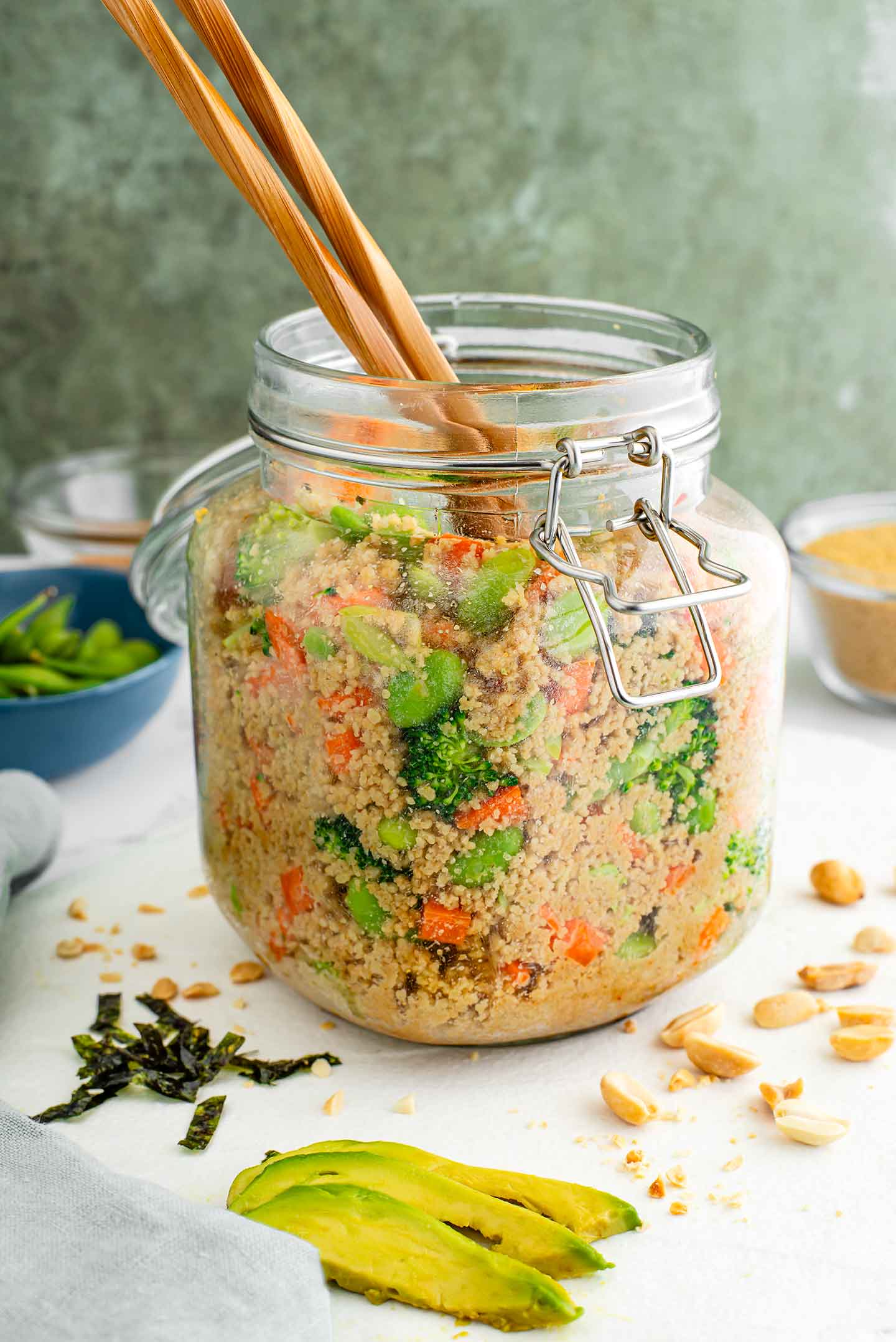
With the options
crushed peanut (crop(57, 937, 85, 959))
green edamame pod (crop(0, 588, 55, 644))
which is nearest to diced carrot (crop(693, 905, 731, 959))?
crushed peanut (crop(57, 937, 85, 959))

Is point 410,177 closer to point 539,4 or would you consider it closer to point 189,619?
point 539,4

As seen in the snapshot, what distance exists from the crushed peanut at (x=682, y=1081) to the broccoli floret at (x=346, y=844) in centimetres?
24

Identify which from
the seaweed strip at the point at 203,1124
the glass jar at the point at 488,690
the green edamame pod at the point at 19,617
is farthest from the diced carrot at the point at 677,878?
the green edamame pod at the point at 19,617

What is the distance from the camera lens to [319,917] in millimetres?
842

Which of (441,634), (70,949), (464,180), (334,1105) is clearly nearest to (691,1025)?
(334,1105)

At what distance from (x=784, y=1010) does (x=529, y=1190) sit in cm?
27

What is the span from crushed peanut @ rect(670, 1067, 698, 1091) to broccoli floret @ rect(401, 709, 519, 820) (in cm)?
25

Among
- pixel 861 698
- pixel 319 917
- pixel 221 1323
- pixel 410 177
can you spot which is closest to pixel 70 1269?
pixel 221 1323

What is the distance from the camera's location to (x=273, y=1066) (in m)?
0.88

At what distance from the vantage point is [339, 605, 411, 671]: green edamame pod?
757mm

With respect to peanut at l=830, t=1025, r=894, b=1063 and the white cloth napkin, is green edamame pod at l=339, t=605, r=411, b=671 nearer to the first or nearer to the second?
the white cloth napkin

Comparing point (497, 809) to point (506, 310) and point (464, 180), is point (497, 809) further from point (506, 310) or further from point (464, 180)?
point (464, 180)

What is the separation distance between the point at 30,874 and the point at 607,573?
22.5 inches

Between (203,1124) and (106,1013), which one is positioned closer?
→ (203,1124)
